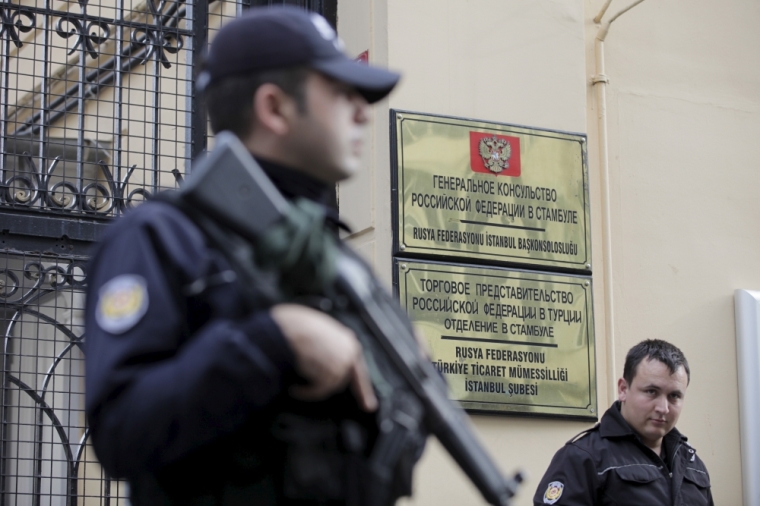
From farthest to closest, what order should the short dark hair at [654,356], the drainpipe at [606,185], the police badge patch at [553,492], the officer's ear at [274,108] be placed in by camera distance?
the drainpipe at [606,185], the short dark hair at [654,356], the police badge patch at [553,492], the officer's ear at [274,108]

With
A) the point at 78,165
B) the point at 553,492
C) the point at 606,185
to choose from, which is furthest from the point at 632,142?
the point at 78,165

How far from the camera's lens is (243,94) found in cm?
198

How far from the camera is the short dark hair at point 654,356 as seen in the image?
16.7 feet

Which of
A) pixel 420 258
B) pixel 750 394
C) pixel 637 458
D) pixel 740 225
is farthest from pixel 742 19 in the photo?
pixel 637 458

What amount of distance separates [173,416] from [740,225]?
5.39 m

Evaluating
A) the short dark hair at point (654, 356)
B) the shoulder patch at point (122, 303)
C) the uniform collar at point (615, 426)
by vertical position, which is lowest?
the uniform collar at point (615, 426)

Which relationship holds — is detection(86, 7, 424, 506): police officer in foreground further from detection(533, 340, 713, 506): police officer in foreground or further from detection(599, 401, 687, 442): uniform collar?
detection(599, 401, 687, 442): uniform collar

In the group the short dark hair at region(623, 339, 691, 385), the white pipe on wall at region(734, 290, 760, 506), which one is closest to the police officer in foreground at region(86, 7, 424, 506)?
the short dark hair at region(623, 339, 691, 385)

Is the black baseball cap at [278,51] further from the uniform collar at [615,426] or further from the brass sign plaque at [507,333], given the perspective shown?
the brass sign plaque at [507,333]

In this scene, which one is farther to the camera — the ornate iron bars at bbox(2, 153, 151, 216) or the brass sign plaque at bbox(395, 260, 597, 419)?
the brass sign plaque at bbox(395, 260, 597, 419)

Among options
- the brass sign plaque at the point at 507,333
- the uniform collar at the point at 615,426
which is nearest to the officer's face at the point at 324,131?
the uniform collar at the point at 615,426

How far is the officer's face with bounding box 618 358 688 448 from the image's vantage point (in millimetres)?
4980

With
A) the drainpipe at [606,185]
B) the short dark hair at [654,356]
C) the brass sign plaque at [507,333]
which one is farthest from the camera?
the drainpipe at [606,185]

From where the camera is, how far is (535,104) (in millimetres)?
6047
